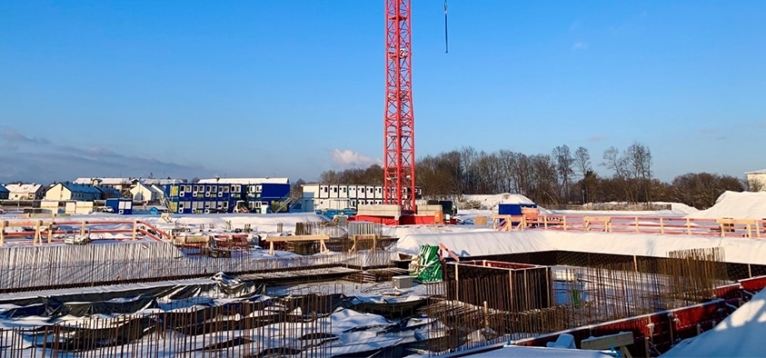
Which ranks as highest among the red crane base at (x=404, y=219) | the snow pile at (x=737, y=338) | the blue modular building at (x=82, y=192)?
the blue modular building at (x=82, y=192)

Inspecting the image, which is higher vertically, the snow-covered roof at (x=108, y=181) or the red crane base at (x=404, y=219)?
the snow-covered roof at (x=108, y=181)

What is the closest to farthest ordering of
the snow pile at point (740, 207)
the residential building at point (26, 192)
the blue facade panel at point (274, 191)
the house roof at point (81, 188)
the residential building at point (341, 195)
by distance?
1. the snow pile at point (740, 207)
2. the blue facade panel at point (274, 191)
3. the residential building at point (341, 195)
4. the house roof at point (81, 188)
5. the residential building at point (26, 192)

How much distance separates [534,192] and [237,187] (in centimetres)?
5143

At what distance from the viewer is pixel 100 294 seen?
13.3 metres

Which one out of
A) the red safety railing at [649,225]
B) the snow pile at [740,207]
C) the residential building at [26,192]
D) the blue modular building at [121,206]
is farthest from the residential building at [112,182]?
the snow pile at [740,207]

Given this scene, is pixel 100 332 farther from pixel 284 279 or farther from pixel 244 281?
pixel 284 279

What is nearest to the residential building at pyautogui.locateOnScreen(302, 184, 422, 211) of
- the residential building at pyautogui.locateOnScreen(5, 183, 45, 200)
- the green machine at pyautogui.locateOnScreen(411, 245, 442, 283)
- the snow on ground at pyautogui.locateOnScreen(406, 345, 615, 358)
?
the green machine at pyautogui.locateOnScreen(411, 245, 442, 283)

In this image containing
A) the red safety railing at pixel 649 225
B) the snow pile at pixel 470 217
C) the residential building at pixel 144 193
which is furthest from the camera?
the residential building at pixel 144 193

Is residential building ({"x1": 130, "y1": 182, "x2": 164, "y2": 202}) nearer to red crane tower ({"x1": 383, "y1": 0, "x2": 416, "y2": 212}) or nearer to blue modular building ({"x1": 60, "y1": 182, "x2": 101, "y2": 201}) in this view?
blue modular building ({"x1": 60, "y1": 182, "x2": 101, "y2": 201})

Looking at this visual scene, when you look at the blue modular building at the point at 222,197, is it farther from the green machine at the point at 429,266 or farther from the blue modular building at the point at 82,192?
the green machine at the point at 429,266

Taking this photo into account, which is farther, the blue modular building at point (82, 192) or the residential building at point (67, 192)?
the blue modular building at point (82, 192)

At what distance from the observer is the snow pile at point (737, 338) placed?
28.9ft

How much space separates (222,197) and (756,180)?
68.9 metres

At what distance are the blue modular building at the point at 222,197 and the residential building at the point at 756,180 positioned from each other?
2359 inches
